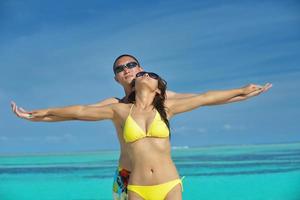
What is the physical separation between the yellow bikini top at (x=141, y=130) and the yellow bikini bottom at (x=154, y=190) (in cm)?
32

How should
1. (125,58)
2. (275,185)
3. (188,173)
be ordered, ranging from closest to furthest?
(125,58)
(275,185)
(188,173)

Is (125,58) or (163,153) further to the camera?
(125,58)

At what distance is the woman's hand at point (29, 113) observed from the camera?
3.55 metres

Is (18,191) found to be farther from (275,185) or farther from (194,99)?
(194,99)

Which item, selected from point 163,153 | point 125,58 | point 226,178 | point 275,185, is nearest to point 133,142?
point 163,153

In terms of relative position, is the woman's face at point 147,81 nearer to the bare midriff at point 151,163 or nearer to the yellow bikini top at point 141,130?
the yellow bikini top at point 141,130

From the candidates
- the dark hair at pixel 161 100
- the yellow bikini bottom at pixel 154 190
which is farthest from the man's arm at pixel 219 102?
the yellow bikini bottom at pixel 154 190

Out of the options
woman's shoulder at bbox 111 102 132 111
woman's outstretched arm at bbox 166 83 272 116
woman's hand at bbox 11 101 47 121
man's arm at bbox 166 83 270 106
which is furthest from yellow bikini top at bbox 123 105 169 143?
woman's hand at bbox 11 101 47 121

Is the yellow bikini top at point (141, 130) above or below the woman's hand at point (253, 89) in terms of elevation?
below

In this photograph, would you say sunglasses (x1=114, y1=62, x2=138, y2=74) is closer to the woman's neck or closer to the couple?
the couple

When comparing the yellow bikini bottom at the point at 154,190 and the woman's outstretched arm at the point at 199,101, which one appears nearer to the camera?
the yellow bikini bottom at the point at 154,190

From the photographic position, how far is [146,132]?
11.3ft

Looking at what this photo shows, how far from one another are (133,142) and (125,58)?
0.81m

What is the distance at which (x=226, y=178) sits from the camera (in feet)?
63.7
